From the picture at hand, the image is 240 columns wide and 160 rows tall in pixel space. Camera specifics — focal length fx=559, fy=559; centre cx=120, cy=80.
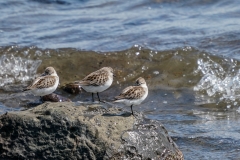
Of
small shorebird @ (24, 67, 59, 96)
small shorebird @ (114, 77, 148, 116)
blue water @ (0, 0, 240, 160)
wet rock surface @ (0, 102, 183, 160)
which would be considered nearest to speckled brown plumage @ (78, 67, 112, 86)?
small shorebird @ (24, 67, 59, 96)

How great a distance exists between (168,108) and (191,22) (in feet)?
17.0

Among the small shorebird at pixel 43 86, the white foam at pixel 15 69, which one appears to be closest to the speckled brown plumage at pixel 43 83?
the small shorebird at pixel 43 86

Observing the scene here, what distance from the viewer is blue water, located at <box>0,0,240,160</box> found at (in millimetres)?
9039

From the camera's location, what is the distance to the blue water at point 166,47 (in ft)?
29.7

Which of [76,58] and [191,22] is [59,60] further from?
[191,22]

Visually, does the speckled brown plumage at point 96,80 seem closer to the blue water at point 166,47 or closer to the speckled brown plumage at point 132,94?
the speckled brown plumage at point 132,94

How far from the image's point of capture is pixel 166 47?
1281cm

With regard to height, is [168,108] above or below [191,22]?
below

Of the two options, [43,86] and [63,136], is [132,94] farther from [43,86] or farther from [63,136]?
[43,86]

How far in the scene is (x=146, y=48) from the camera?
12.7 metres

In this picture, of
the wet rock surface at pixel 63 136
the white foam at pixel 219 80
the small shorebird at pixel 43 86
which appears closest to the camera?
the wet rock surface at pixel 63 136

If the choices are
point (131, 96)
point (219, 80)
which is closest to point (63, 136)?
point (131, 96)

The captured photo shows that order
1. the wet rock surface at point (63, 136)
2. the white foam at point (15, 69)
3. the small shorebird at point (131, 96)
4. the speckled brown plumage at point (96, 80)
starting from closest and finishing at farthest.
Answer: the wet rock surface at point (63, 136) < the small shorebird at point (131, 96) < the speckled brown plumage at point (96, 80) < the white foam at point (15, 69)

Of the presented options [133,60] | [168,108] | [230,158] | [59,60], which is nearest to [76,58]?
[59,60]
